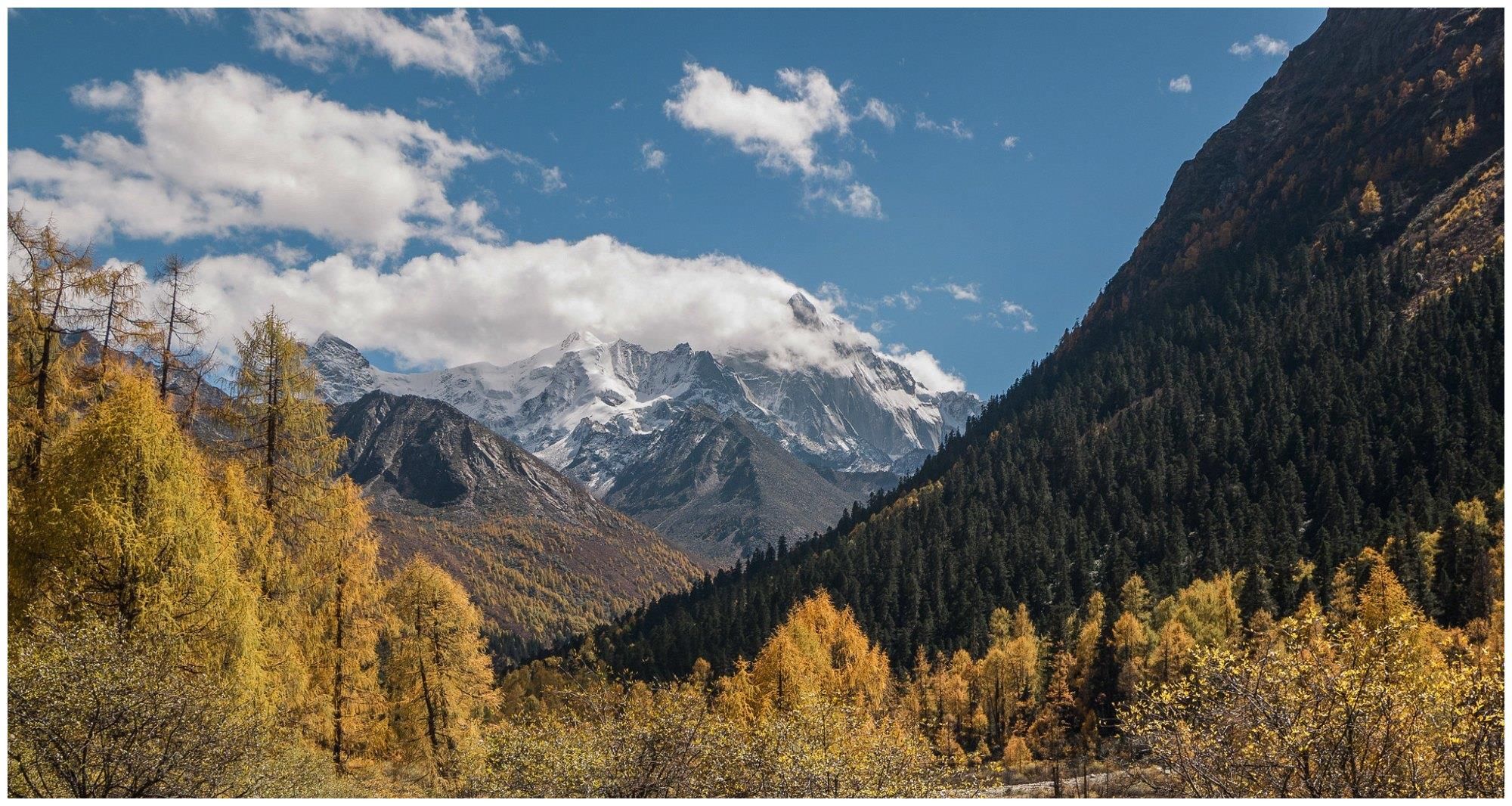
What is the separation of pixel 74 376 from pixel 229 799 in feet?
46.7

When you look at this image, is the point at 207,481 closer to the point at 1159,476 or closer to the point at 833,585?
the point at 833,585

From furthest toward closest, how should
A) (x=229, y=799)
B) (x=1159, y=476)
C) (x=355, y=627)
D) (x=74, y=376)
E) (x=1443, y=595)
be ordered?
(x=1159, y=476) < (x=1443, y=595) < (x=355, y=627) < (x=74, y=376) < (x=229, y=799)

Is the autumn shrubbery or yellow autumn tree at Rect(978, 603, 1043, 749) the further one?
yellow autumn tree at Rect(978, 603, 1043, 749)

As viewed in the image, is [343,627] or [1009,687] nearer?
[343,627]

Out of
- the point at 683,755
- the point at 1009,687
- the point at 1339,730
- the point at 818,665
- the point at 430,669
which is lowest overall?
the point at 1009,687

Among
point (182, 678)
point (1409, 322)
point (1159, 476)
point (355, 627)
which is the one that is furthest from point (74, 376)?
point (1409, 322)

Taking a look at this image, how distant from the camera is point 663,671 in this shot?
167 m

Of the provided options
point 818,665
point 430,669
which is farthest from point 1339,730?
point 818,665

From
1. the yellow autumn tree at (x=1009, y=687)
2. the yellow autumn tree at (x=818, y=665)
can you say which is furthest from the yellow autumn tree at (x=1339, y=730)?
the yellow autumn tree at (x=1009, y=687)

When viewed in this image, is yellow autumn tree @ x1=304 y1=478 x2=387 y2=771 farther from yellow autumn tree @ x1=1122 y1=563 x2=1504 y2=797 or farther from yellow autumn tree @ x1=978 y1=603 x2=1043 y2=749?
yellow autumn tree @ x1=978 y1=603 x2=1043 y2=749

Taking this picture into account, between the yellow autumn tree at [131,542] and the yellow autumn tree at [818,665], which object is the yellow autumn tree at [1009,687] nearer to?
the yellow autumn tree at [818,665]

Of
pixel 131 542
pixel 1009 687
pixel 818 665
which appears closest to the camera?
pixel 131 542

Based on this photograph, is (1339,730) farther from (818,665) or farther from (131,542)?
(818,665)

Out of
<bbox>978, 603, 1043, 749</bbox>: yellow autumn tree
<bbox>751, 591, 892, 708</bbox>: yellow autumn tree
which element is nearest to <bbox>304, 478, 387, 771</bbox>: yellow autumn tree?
<bbox>751, 591, 892, 708</bbox>: yellow autumn tree
